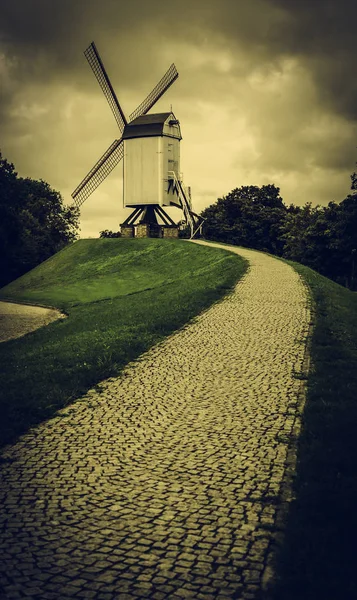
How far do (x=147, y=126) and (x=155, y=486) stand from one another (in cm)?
5243

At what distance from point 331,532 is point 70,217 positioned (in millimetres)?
68204

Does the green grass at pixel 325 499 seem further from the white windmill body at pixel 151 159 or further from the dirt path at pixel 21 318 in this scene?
the white windmill body at pixel 151 159

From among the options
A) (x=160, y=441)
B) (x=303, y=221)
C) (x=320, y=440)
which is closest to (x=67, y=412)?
(x=160, y=441)

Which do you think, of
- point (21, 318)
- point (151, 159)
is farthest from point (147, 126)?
point (21, 318)

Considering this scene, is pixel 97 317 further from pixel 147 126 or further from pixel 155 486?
pixel 147 126

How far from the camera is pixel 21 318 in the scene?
29953mm

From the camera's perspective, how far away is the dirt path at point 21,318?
84.9ft

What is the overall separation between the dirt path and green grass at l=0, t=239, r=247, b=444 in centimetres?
105

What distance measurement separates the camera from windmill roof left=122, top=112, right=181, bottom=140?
5565cm

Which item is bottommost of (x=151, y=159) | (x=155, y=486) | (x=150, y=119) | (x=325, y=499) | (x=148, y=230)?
(x=155, y=486)

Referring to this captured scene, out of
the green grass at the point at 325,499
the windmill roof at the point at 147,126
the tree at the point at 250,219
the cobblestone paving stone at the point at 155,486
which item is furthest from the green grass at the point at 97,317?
the tree at the point at 250,219

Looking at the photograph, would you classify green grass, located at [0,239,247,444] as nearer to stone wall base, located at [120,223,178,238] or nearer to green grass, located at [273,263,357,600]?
stone wall base, located at [120,223,178,238]

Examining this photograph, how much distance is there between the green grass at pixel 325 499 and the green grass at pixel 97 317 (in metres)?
5.05

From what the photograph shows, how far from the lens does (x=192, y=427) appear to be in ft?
33.5
